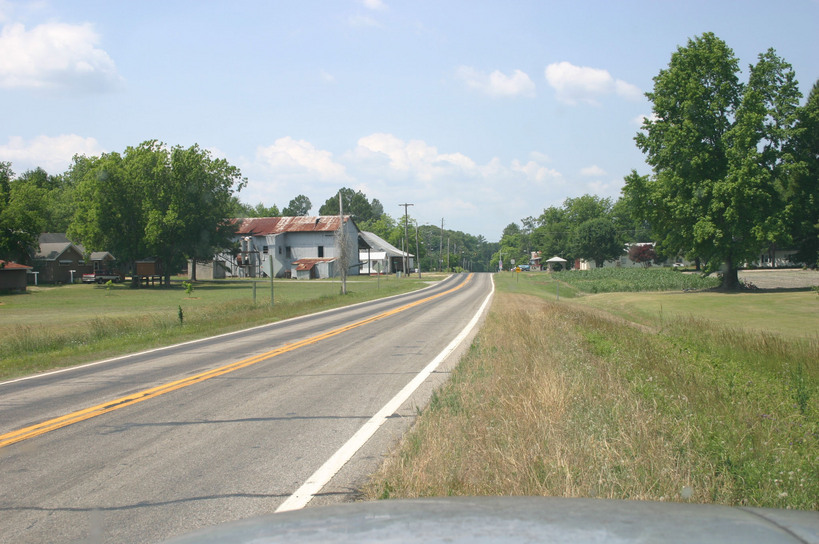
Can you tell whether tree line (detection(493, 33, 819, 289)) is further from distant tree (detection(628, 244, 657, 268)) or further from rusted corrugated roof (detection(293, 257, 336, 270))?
distant tree (detection(628, 244, 657, 268))

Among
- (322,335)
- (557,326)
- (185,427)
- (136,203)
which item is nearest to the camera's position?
(185,427)

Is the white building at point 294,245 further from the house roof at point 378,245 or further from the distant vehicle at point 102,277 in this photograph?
the distant vehicle at point 102,277

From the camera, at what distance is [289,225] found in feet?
299

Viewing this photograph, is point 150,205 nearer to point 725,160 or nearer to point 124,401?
point 725,160

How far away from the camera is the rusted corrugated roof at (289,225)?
88938 millimetres

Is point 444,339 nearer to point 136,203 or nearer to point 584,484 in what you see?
point 584,484

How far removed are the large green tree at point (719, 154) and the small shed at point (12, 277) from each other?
53912 mm

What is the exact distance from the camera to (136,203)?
6669cm

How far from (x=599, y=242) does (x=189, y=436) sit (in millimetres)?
101077

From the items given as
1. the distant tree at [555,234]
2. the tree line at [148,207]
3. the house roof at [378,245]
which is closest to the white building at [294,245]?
the house roof at [378,245]

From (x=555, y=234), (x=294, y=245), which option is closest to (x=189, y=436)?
(x=294, y=245)

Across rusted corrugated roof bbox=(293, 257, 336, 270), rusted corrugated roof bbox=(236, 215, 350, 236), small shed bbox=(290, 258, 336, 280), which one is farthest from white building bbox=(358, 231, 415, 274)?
rusted corrugated roof bbox=(236, 215, 350, 236)

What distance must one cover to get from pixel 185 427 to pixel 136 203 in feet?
219

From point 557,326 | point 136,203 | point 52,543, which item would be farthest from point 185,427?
point 136,203
